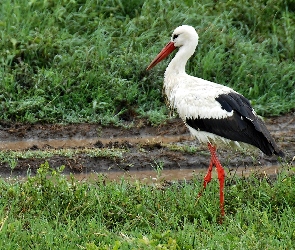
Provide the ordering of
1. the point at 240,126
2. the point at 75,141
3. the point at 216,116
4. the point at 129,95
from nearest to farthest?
the point at 240,126 < the point at 216,116 < the point at 75,141 < the point at 129,95

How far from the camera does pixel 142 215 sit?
6016 mm

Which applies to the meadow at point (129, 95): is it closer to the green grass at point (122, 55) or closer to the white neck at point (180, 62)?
the green grass at point (122, 55)

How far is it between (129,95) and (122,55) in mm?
650

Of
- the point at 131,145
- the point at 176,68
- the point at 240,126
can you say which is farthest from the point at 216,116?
the point at 131,145

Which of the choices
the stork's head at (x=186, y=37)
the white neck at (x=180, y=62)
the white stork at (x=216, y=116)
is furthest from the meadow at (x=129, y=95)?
the stork's head at (x=186, y=37)

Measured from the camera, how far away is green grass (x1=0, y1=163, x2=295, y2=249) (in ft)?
17.3

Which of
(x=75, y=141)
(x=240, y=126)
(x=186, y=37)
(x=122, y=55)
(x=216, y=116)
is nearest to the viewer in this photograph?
(x=240, y=126)

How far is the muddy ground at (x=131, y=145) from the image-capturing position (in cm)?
771

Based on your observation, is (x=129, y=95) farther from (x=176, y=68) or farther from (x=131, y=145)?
(x=176, y=68)

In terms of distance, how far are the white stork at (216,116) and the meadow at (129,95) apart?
0.35 meters

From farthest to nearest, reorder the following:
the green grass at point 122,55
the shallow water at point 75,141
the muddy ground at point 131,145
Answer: the green grass at point 122,55
the shallow water at point 75,141
the muddy ground at point 131,145

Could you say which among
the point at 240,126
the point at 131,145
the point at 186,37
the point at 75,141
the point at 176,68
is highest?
the point at 186,37

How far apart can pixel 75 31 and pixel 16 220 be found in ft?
17.2

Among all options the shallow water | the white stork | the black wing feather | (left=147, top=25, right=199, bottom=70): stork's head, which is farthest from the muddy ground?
(left=147, top=25, right=199, bottom=70): stork's head
